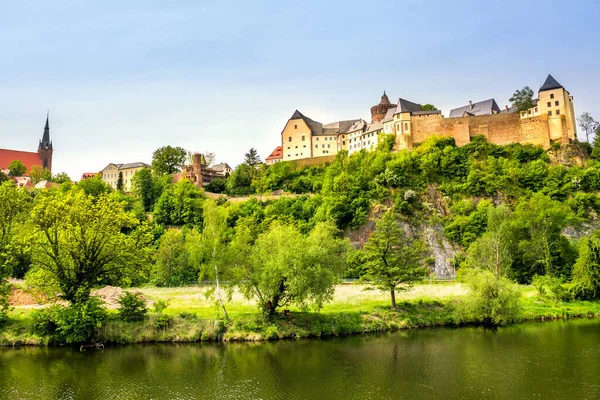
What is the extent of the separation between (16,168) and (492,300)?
118 m

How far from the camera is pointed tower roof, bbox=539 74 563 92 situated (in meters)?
68.0

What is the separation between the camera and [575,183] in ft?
191

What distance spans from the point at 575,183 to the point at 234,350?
52.7 meters

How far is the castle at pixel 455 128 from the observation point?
67.2 m

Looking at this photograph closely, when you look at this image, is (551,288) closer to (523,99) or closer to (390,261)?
(390,261)

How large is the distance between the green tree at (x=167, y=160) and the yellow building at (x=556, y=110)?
2632 inches

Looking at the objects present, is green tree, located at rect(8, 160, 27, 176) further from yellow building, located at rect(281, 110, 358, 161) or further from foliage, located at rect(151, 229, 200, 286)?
foliage, located at rect(151, 229, 200, 286)

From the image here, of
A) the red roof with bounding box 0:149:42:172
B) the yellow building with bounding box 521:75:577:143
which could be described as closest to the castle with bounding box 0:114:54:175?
the red roof with bounding box 0:149:42:172

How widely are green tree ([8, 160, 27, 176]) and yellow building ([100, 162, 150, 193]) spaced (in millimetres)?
19153

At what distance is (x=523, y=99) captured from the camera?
241 feet

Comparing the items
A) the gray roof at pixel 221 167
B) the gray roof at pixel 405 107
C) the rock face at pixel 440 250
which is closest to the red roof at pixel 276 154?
the gray roof at pixel 221 167

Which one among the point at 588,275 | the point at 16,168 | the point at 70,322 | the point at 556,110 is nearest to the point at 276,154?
the point at 556,110

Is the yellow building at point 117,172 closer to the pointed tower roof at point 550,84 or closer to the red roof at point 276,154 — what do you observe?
the red roof at point 276,154

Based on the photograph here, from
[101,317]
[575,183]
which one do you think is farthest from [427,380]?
[575,183]
